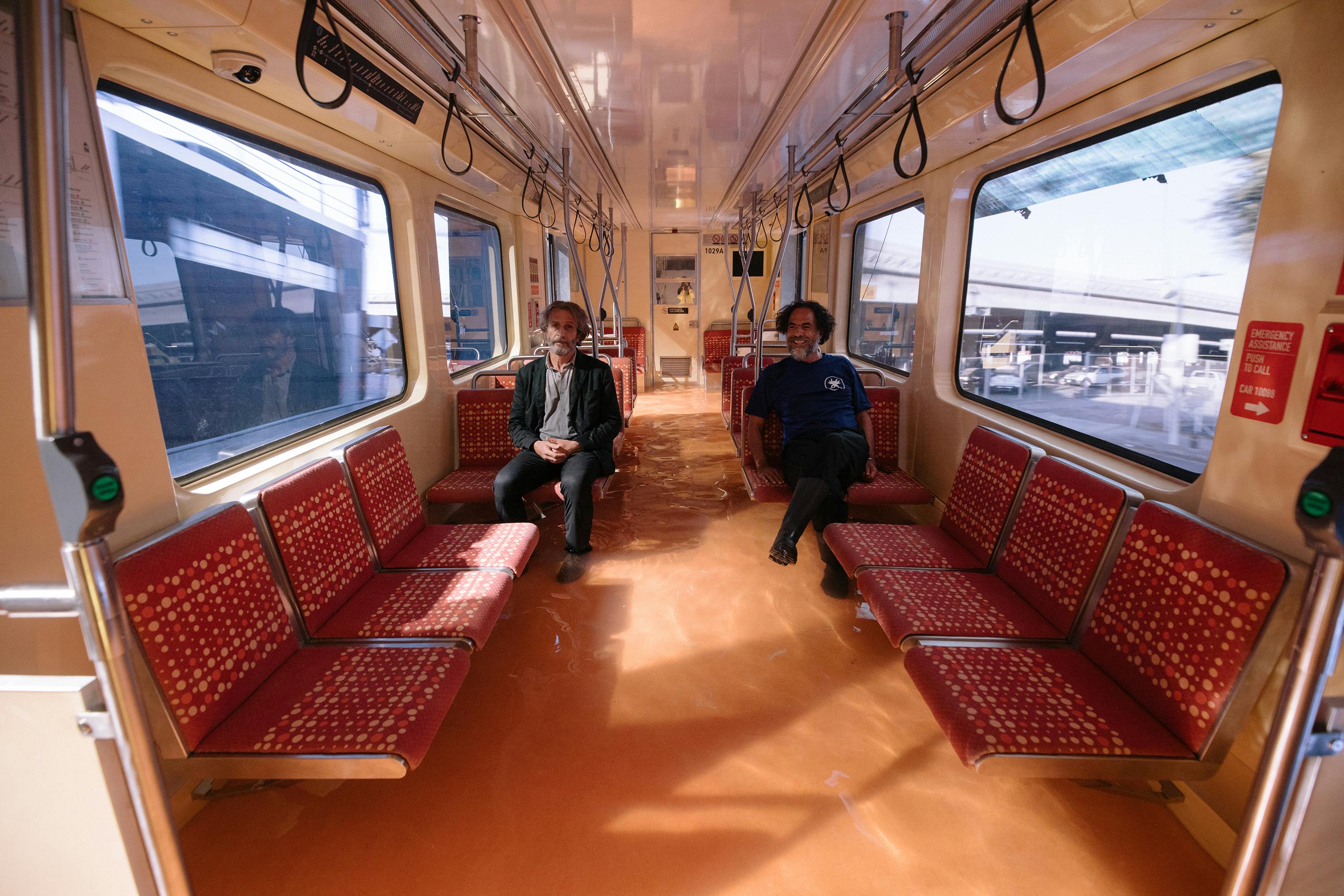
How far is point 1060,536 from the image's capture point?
2.22 metres

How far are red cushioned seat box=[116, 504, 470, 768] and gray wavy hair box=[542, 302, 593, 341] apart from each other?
216 centimetres

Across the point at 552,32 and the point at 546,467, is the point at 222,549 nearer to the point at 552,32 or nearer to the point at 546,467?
the point at 546,467

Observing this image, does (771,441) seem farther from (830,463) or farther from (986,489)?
(986,489)

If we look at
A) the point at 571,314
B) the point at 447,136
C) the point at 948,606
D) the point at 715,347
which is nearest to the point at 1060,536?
the point at 948,606

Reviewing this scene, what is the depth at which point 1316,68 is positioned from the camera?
1.64 metres

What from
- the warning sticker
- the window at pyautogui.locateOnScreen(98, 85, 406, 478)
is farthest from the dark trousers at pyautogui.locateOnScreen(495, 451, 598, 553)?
the warning sticker

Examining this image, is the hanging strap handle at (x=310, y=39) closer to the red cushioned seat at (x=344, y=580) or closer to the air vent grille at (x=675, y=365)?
the red cushioned seat at (x=344, y=580)

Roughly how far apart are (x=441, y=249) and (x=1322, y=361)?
457 centimetres

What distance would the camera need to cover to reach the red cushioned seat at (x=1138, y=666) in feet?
5.08

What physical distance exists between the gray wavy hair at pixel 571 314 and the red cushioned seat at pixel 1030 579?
84.9 inches

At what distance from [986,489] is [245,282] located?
331 cm

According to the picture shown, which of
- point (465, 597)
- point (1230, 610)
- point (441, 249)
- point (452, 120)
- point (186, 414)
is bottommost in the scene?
point (465, 597)

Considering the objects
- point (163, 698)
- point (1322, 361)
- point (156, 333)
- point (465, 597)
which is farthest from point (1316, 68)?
point (156, 333)

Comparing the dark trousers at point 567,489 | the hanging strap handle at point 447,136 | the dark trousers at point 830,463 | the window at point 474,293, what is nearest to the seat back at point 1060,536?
the dark trousers at point 830,463
